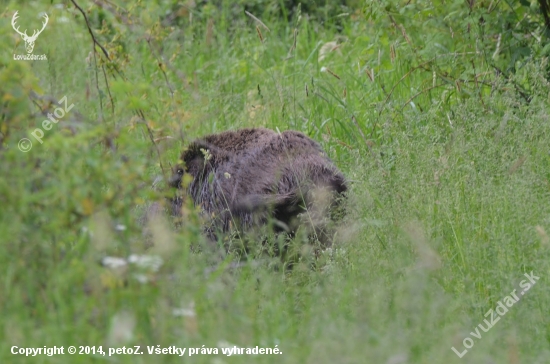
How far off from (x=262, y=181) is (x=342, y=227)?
0.44 m

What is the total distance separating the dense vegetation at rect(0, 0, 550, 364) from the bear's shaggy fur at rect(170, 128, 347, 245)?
16cm

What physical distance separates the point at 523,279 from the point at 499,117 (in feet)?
5.35

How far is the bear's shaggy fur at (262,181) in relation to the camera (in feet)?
12.6

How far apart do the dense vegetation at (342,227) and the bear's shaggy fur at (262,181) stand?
0.53ft

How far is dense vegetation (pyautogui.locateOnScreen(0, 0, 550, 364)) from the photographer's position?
2393 millimetres

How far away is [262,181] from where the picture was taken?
392 cm

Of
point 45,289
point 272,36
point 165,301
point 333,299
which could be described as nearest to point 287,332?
point 333,299

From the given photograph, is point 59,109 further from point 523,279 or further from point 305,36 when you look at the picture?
point 305,36

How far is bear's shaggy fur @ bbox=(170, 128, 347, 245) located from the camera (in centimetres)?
385

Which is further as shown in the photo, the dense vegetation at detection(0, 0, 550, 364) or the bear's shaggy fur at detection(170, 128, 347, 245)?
the bear's shaggy fur at detection(170, 128, 347, 245)

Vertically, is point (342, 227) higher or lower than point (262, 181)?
lower

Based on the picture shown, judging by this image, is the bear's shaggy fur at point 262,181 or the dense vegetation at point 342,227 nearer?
the dense vegetation at point 342,227

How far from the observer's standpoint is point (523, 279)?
3158 millimetres

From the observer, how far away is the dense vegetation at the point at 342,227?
2393mm
